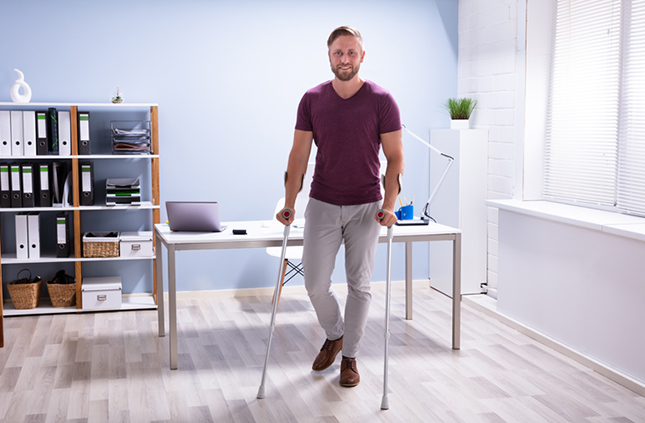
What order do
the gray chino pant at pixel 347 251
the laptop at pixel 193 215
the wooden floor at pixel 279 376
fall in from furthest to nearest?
the laptop at pixel 193 215 → the gray chino pant at pixel 347 251 → the wooden floor at pixel 279 376

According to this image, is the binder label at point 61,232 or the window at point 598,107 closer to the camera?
the window at point 598,107

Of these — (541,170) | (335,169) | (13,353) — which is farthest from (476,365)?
(13,353)

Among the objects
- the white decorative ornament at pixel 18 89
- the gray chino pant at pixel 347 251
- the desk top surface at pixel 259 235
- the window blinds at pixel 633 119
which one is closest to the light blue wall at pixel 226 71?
the white decorative ornament at pixel 18 89

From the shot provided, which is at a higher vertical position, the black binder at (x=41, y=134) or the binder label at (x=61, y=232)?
the black binder at (x=41, y=134)

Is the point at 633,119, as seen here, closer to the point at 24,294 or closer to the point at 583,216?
the point at 583,216

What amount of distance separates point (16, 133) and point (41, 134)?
0.15 m

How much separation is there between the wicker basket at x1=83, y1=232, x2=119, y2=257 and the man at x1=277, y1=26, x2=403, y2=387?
1865 mm

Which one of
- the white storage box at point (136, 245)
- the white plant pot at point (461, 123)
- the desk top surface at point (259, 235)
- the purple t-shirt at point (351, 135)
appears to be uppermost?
the white plant pot at point (461, 123)

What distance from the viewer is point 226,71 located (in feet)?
16.6

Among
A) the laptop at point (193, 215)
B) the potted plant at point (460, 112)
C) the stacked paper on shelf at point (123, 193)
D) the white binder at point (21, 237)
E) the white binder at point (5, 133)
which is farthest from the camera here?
the potted plant at point (460, 112)

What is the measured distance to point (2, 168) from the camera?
179 inches

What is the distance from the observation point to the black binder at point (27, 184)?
457 cm

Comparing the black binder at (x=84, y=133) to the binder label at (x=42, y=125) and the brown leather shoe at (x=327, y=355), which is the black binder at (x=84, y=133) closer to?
the binder label at (x=42, y=125)

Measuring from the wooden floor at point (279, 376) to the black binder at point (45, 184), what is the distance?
756 mm
